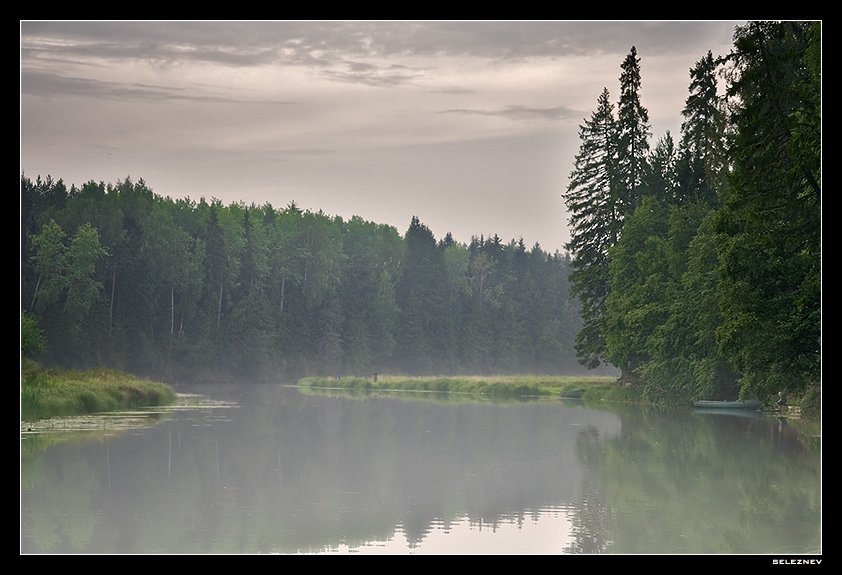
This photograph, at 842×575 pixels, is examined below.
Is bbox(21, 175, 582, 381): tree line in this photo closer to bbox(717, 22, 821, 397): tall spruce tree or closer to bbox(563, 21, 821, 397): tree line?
bbox(563, 21, 821, 397): tree line

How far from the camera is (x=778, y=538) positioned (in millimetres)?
16328

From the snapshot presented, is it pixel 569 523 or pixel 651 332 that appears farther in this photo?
pixel 651 332

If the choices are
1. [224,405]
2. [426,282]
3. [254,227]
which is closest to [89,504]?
[224,405]

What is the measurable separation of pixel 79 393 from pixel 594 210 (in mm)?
39009

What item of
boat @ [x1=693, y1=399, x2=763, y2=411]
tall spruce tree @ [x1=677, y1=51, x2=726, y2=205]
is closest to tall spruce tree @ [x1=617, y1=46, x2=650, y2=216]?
tall spruce tree @ [x1=677, y1=51, x2=726, y2=205]

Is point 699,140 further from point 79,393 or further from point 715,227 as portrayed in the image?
point 79,393

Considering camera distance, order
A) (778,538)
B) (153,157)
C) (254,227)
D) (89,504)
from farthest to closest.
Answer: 1. (254,227)
2. (153,157)
3. (89,504)
4. (778,538)

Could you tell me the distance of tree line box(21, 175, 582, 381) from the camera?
81812 mm

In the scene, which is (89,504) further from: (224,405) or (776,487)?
(224,405)

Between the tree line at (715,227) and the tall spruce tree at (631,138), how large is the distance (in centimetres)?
8

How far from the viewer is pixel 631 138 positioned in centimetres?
7012

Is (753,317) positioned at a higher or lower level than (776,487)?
higher

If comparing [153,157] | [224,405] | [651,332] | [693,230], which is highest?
[153,157]

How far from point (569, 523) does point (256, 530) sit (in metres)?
4.55
